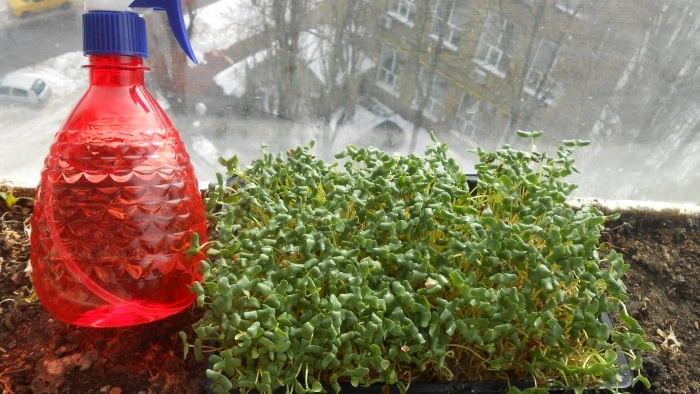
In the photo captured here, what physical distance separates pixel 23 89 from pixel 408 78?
0.93 metres

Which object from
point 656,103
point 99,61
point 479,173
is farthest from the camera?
point 656,103

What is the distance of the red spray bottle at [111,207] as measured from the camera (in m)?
0.87

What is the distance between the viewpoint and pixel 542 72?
1.54 metres

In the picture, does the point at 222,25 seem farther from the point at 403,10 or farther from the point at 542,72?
the point at 542,72

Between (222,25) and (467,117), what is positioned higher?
(222,25)

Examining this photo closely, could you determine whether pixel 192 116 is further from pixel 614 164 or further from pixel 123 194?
pixel 614 164

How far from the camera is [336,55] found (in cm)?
149

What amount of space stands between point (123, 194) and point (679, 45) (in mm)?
1433

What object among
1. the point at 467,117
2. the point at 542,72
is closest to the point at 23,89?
the point at 467,117

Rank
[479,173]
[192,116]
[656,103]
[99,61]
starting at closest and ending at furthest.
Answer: [99,61], [479,173], [192,116], [656,103]

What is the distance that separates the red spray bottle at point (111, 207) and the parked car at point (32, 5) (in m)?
0.57

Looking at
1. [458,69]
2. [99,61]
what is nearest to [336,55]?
[458,69]

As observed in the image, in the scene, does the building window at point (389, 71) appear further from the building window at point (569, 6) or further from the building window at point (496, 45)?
the building window at point (569, 6)

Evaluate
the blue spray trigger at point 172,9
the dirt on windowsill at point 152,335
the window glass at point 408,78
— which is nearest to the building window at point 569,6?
the window glass at point 408,78
